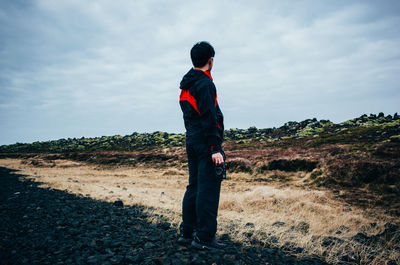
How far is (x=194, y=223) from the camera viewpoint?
368 cm

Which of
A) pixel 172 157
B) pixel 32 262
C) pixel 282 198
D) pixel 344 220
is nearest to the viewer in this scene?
pixel 32 262

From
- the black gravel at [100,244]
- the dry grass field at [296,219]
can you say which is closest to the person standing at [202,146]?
the black gravel at [100,244]

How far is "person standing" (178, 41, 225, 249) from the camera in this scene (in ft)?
10.7

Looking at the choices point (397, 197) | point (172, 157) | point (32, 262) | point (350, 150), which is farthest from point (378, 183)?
point (172, 157)

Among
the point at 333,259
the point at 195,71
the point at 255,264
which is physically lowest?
the point at 333,259

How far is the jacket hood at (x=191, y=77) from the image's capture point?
11.4 feet

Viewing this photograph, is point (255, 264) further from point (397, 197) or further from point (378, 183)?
point (378, 183)

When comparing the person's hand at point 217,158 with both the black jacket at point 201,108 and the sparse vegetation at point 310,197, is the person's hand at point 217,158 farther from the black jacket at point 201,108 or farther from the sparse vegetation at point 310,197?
the sparse vegetation at point 310,197

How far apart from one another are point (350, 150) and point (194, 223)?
15.3 meters

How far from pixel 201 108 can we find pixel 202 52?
0.91 meters

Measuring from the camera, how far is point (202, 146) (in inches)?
133

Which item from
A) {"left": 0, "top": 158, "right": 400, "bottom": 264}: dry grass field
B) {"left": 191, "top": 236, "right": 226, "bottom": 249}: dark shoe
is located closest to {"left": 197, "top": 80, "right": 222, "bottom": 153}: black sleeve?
{"left": 191, "top": 236, "right": 226, "bottom": 249}: dark shoe

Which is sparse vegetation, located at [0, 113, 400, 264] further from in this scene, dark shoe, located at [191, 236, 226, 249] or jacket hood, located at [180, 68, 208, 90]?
jacket hood, located at [180, 68, 208, 90]

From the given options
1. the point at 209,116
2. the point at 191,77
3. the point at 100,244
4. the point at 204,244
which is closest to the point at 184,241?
the point at 204,244
